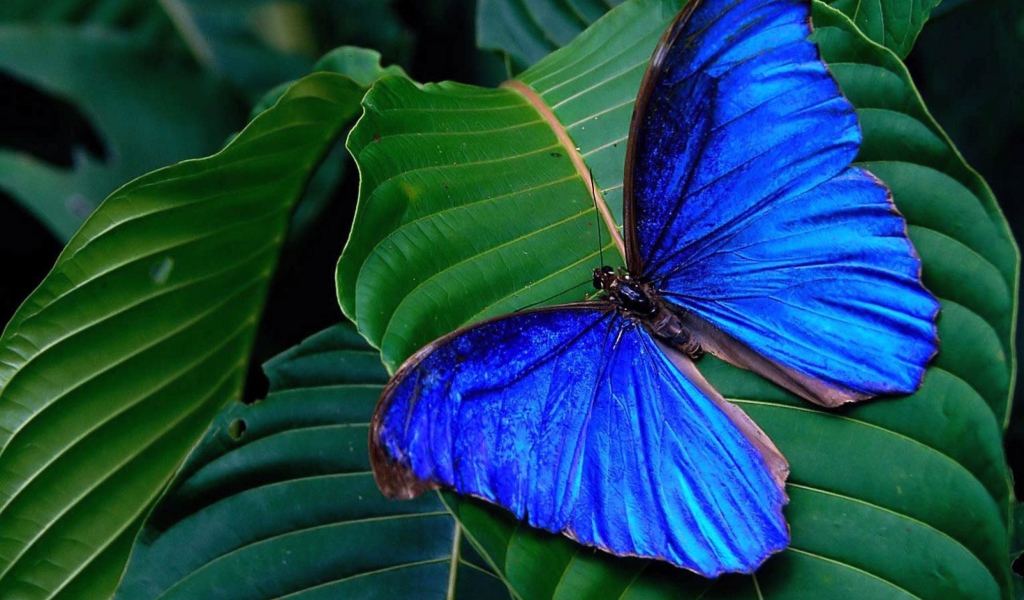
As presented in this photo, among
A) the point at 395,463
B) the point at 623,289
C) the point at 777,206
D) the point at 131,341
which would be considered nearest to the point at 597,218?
the point at 623,289

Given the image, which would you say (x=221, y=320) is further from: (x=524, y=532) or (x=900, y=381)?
(x=900, y=381)

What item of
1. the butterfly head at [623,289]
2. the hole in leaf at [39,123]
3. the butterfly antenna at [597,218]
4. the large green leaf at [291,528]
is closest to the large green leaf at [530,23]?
the butterfly antenna at [597,218]

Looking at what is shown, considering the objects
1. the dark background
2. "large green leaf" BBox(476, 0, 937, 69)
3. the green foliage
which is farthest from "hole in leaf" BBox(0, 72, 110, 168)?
"large green leaf" BBox(476, 0, 937, 69)

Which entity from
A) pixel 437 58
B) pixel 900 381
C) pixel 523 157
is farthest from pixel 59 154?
pixel 900 381

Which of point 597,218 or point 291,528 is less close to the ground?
point 597,218

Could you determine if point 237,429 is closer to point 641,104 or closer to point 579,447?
A: point 579,447

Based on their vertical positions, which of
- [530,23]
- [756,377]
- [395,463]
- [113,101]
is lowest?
[756,377]
